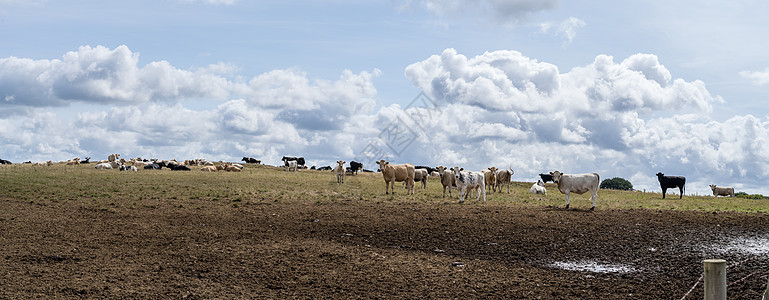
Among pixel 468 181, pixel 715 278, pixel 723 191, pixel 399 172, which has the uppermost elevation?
pixel 399 172

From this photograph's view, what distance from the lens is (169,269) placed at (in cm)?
1280

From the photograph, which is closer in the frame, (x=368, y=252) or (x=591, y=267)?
(x=591, y=267)

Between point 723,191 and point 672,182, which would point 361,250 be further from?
point 723,191

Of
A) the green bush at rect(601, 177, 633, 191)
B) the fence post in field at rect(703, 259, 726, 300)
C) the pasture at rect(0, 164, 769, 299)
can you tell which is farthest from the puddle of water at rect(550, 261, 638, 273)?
the green bush at rect(601, 177, 633, 191)

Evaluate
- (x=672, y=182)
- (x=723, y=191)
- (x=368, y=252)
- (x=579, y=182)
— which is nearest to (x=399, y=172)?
(x=579, y=182)

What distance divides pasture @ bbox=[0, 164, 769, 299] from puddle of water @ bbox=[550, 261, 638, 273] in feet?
0.09

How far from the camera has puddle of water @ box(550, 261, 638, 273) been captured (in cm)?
1307

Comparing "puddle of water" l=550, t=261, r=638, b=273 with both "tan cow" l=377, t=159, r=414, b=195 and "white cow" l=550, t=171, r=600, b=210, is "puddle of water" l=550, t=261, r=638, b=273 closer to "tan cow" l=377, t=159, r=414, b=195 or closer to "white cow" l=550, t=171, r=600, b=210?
"white cow" l=550, t=171, r=600, b=210

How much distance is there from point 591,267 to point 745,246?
209 inches

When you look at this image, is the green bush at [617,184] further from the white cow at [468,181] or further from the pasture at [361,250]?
the pasture at [361,250]

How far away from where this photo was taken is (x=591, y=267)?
13391 millimetres

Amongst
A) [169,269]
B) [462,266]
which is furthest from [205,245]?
[462,266]

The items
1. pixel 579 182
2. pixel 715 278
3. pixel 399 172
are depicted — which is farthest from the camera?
pixel 399 172

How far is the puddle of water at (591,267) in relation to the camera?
13070 mm
